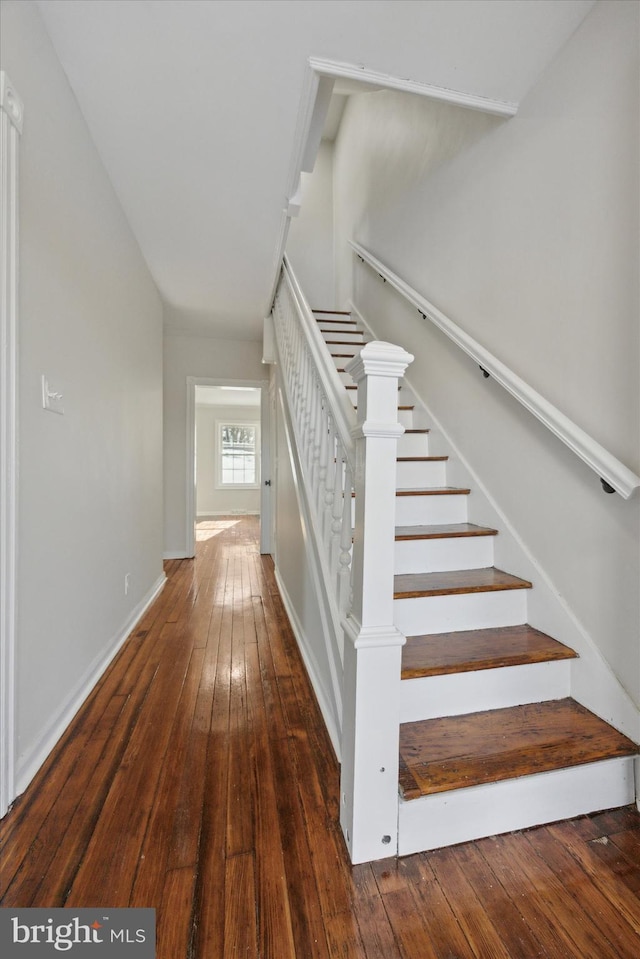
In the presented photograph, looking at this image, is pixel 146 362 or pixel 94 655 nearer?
pixel 94 655

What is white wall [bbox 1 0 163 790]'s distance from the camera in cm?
135

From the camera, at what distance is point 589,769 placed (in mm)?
1193

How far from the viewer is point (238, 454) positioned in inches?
359

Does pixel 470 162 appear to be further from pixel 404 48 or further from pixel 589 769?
pixel 589 769

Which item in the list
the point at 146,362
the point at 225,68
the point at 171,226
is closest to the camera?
the point at 225,68

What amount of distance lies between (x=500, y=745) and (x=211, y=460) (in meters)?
8.29

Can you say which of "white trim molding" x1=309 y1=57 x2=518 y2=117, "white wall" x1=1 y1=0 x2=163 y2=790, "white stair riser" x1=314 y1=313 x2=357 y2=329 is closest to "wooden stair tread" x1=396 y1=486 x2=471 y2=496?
"white wall" x1=1 y1=0 x2=163 y2=790

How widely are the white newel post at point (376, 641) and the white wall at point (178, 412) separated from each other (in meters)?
3.74

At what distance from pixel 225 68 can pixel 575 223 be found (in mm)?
1378

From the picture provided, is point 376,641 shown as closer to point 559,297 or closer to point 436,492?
point 436,492

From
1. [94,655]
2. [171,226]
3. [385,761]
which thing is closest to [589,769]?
[385,761]

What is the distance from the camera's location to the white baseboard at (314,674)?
1.52 metres

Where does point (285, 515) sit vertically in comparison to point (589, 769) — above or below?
above

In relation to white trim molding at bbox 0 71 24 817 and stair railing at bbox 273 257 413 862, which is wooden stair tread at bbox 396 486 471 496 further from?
white trim molding at bbox 0 71 24 817
